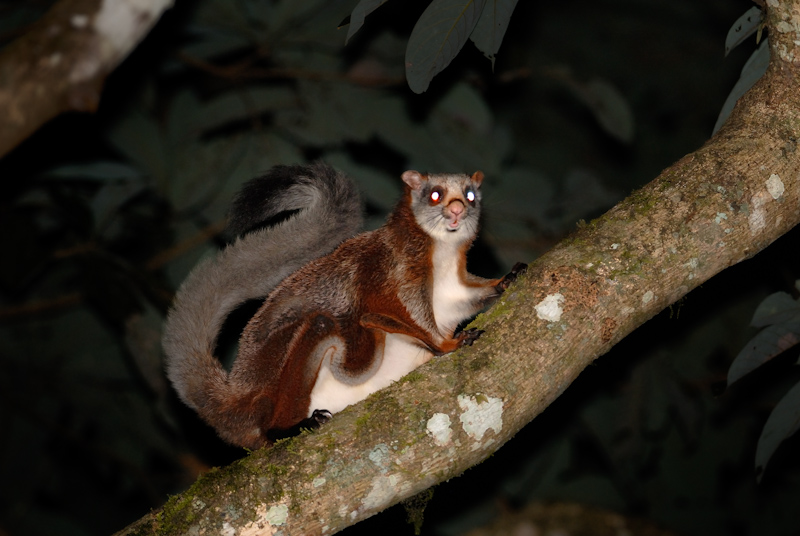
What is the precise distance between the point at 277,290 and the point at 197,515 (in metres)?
1.31

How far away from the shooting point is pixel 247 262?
318 centimetres

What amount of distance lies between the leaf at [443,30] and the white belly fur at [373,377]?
117 centimetres

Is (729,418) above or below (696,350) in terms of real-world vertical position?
below

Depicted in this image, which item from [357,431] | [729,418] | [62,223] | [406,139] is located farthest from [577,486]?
[62,223]

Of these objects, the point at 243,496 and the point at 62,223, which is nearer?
the point at 243,496

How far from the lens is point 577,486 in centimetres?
611

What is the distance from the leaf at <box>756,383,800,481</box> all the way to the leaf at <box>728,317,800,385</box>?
184 millimetres

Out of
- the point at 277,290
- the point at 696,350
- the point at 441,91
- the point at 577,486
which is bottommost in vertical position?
the point at 577,486

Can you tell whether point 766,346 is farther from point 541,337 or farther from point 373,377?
point 373,377

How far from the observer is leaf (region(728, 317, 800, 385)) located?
3.15m

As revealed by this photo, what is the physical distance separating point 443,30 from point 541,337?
4.33ft

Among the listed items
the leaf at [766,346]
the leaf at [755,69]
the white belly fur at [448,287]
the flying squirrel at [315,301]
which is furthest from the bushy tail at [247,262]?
the leaf at [766,346]

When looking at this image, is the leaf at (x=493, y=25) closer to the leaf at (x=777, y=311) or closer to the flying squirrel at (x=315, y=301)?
the flying squirrel at (x=315, y=301)

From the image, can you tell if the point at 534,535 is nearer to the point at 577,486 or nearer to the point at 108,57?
the point at 577,486
